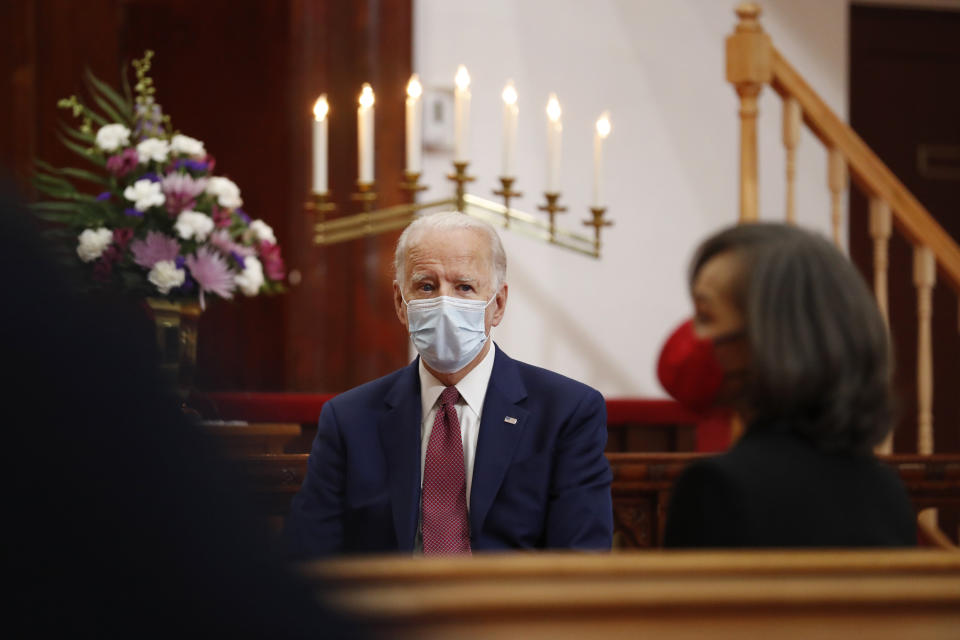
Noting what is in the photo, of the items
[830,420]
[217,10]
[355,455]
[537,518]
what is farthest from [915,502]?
[217,10]

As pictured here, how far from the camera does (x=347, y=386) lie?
4125 millimetres

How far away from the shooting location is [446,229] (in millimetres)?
2078

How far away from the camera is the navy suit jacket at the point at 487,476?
71.7 inches

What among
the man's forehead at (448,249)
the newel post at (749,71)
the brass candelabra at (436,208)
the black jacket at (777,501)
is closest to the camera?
the black jacket at (777,501)

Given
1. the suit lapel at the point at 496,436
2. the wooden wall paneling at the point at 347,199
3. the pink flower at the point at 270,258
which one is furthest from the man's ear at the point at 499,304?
the wooden wall paneling at the point at 347,199

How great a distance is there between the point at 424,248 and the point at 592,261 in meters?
2.44

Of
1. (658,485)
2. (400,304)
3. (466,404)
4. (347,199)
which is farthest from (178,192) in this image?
(347,199)

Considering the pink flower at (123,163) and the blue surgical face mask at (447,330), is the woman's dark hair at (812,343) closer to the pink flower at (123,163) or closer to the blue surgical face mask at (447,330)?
the blue surgical face mask at (447,330)

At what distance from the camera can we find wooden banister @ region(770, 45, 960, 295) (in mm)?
3482

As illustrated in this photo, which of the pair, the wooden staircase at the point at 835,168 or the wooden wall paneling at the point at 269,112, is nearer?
the wooden staircase at the point at 835,168

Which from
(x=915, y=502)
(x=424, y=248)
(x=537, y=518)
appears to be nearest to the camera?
(x=537, y=518)

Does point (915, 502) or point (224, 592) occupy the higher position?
point (224, 592)

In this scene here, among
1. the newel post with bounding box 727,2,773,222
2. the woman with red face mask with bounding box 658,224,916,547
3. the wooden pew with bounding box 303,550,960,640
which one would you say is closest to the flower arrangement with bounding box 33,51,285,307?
the newel post with bounding box 727,2,773,222

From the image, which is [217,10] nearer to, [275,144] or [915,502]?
[275,144]
